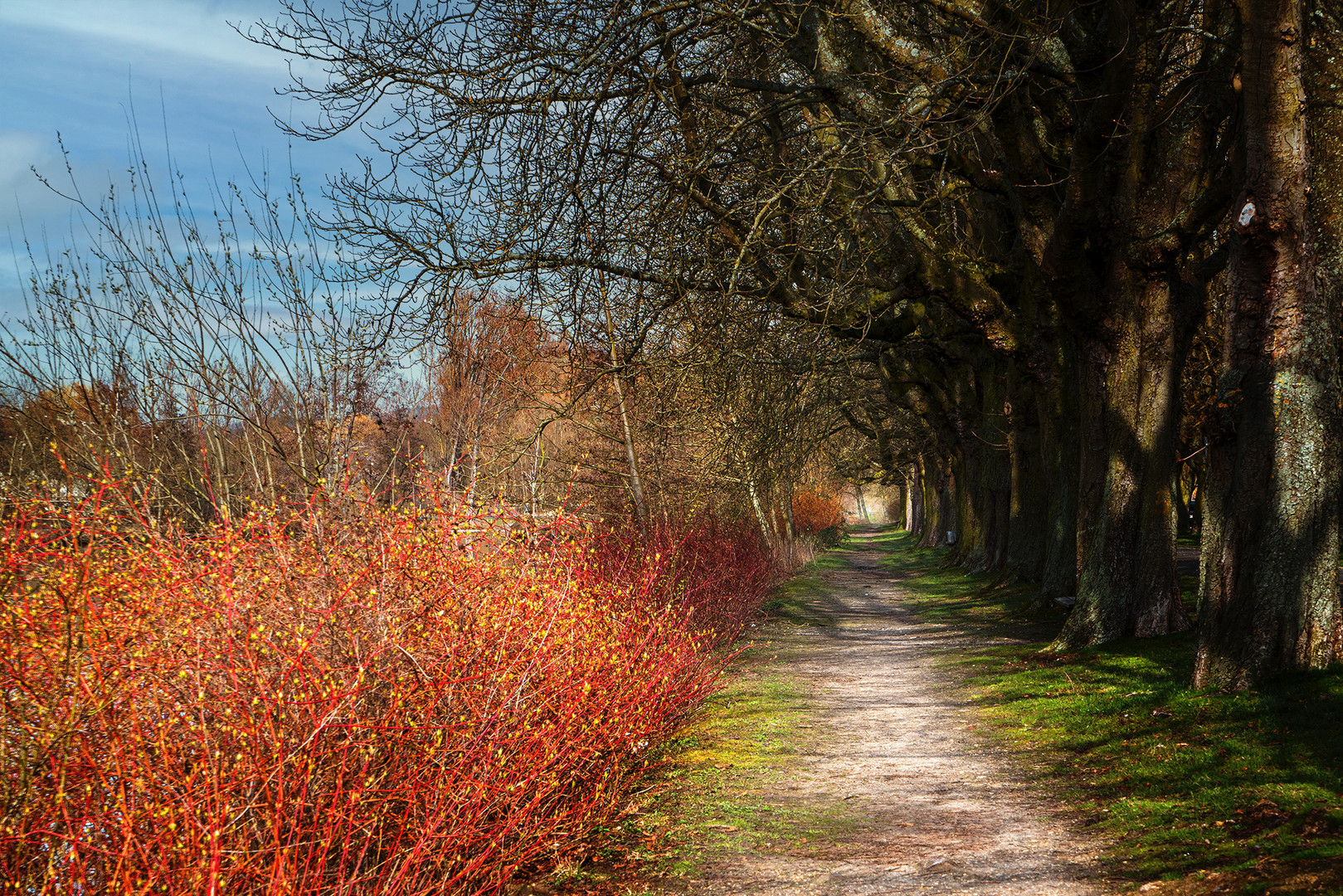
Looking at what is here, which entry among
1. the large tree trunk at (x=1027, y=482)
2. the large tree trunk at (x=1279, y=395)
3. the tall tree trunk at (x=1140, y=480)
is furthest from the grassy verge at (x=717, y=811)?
the large tree trunk at (x=1027, y=482)

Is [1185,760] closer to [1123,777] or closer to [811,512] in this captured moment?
[1123,777]

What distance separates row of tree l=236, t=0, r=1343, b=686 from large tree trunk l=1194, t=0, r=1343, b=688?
0.02 meters

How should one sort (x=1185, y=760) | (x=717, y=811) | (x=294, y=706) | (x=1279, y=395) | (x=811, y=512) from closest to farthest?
(x=294, y=706), (x=1185, y=760), (x=717, y=811), (x=1279, y=395), (x=811, y=512)

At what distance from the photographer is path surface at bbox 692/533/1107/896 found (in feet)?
16.1

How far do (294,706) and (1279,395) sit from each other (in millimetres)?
6907

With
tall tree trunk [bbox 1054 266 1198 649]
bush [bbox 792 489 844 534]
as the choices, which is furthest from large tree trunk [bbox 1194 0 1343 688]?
bush [bbox 792 489 844 534]

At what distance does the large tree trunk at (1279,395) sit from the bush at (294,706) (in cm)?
467

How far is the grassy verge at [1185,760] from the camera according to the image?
180 inches

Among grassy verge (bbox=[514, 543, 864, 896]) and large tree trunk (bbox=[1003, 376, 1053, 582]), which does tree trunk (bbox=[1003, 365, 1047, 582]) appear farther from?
grassy verge (bbox=[514, 543, 864, 896])

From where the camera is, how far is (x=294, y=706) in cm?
391

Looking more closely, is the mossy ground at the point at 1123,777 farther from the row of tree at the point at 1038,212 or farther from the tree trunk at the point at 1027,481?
the tree trunk at the point at 1027,481

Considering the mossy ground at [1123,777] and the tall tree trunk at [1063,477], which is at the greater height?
the tall tree trunk at [1063,477]

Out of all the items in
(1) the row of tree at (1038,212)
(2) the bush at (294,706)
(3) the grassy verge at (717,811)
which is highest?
(1) the row of tree at (1038,212)

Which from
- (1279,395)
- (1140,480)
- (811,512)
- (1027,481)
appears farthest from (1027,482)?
(811,512)
